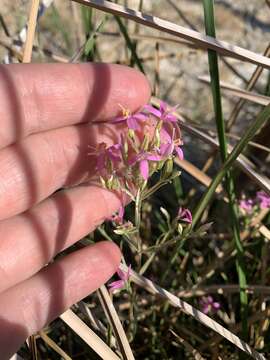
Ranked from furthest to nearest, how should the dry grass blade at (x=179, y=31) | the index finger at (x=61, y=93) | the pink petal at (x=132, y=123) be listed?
1. the index finger at (x=61, y=93)
2. the pink petal at (x=132, y=123)
3. the dry grass blade at (x=179, y=31)

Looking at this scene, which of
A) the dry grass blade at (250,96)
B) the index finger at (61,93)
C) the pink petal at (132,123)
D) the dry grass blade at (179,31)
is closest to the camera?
the dry grass blade at (179,31)

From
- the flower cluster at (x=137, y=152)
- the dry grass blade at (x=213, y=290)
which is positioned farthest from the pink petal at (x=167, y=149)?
the dry grass blade at (x=213, y=290)

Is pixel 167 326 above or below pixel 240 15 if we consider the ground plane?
below

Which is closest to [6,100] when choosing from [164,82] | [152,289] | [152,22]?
[152,22]

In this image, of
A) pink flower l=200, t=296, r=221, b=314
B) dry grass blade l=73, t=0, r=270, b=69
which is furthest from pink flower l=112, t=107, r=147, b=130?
pink flower l=200, t=296, r=221, b=314

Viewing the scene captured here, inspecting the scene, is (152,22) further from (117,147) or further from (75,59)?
(75,59)

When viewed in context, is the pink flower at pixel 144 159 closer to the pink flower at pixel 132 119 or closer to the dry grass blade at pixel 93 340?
the pink flower at pixel 132 119

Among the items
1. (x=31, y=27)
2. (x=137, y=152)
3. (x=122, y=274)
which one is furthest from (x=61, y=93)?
(x=122, y=274)

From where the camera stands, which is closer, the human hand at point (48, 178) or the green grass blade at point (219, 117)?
the green grass blade at point (219, 117)
